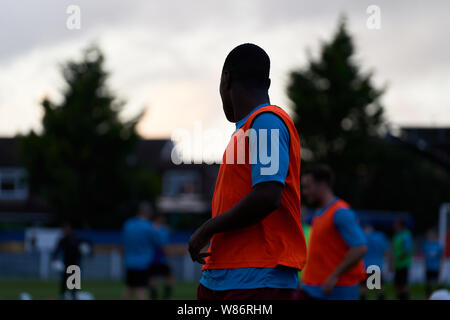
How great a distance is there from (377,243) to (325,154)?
28.6 metres

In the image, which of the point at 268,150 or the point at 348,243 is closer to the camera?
the point at 268,150

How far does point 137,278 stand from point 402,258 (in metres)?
7.93

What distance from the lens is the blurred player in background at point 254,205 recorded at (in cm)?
329

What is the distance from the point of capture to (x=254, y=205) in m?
3.25

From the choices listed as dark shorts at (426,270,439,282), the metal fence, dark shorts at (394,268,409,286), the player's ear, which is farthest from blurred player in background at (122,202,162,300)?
the metal fence

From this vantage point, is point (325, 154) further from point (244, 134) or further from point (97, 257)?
point (244, 134)

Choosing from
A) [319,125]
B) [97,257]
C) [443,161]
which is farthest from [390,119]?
[97,257]

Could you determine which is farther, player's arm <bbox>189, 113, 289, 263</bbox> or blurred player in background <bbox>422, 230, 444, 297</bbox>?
blurred player in background <bbox>422, 230, 444, 297</bbox>

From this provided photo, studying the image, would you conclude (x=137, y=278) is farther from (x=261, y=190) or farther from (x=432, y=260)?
(x=432, y=260)

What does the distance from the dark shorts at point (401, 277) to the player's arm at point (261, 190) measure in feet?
54.3

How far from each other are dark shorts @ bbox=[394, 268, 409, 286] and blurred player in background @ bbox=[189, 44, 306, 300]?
1631cm

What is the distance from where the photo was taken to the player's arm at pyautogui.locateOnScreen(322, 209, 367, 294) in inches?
255

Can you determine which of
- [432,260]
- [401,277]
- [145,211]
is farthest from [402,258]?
[145,211]

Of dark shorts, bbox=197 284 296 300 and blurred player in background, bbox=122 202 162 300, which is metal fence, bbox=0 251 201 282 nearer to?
blurred player in background, bbox=122 202 162 300
